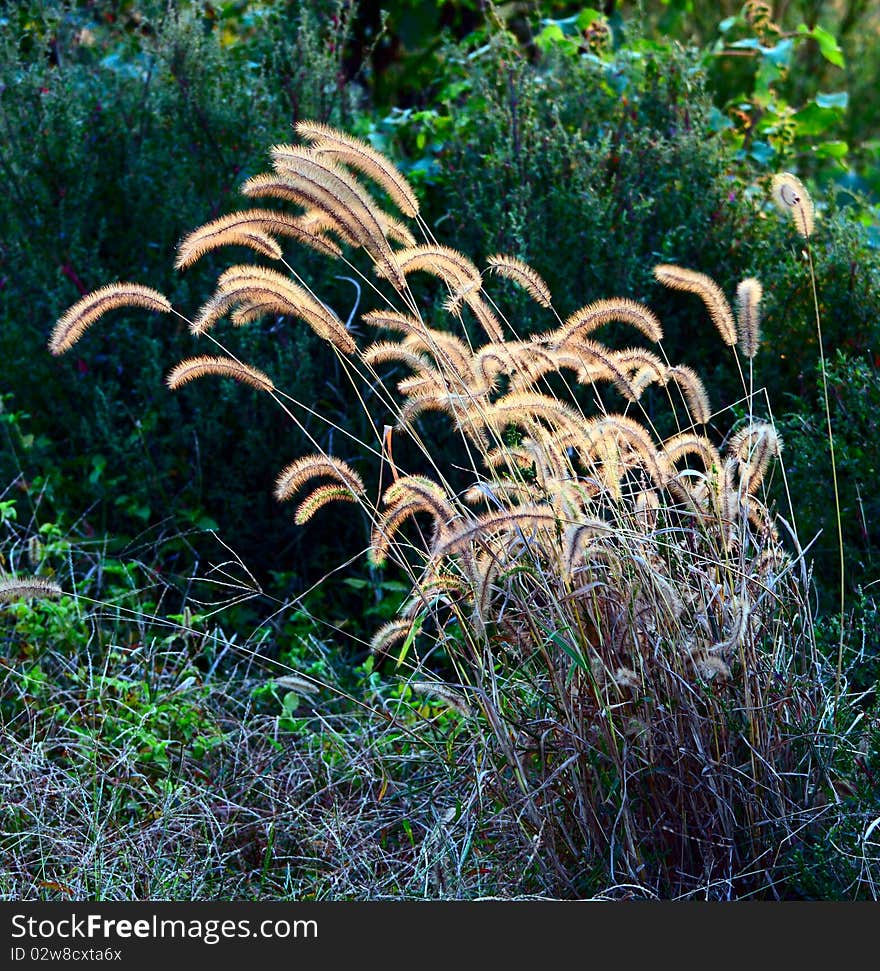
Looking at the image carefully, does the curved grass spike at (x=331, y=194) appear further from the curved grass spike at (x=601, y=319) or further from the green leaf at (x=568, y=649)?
the green leaf at (x=568, y=649)

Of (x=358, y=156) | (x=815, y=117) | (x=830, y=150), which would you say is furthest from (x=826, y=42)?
(x=358, y=156)

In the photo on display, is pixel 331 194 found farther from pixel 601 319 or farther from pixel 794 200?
pixel 794 200

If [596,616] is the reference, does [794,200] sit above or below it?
above

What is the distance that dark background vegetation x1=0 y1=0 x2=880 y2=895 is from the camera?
451cm

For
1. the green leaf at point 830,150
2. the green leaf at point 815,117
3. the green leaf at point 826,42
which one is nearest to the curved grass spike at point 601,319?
the green leaf at point 830,150

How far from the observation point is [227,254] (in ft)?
15.9

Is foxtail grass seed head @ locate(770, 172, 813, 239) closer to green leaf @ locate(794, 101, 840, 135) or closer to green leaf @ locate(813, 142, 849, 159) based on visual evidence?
green leaf @ locate(813, 142, 849, 159)

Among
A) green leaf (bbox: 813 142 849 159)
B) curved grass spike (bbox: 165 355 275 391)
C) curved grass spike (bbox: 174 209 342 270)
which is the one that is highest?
curved grass spike (bbox: 174 209 342 270)

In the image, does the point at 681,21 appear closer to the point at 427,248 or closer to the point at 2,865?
the point at 427,248

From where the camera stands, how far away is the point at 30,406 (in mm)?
5008

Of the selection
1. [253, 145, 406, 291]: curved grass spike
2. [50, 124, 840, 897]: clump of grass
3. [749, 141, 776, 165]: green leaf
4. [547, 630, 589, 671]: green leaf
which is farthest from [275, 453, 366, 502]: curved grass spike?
[749, 141, 776, 165]: green leaf

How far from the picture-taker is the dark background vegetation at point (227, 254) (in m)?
4.51

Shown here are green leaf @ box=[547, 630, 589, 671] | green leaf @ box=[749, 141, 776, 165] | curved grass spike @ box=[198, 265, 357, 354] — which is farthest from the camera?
green leaf @ box=[749, 141, 776, 165]

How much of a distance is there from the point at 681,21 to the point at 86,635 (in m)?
5.58
